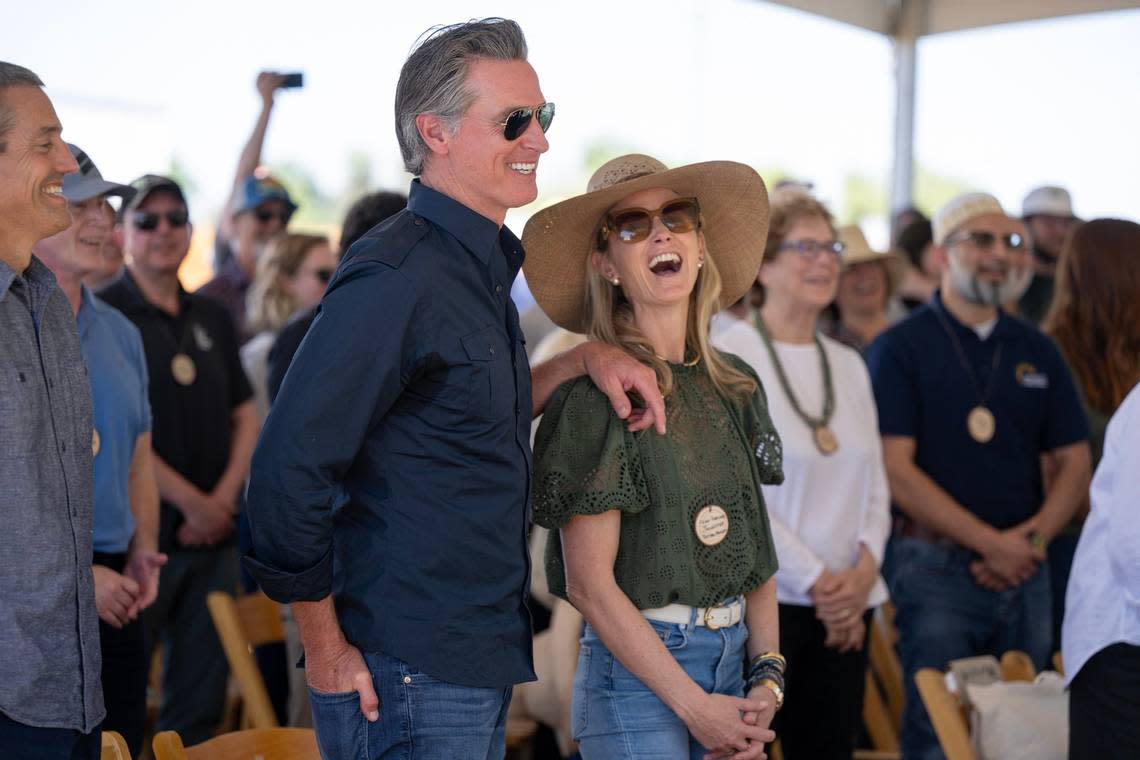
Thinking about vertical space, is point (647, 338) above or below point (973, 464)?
above

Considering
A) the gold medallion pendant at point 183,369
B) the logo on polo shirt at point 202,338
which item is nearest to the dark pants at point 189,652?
the gold medallion pendant at point 183,369

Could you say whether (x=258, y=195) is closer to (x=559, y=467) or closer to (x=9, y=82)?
(x=9, y=82)

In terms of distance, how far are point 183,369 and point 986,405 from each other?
255 cm

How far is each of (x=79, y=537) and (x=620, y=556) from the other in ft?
3.02

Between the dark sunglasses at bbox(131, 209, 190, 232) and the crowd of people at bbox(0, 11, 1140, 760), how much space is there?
36 millimetres

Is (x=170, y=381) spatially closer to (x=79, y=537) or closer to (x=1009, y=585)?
(x=79, y=537)

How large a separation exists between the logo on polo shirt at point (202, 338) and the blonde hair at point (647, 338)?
2077 millimetres

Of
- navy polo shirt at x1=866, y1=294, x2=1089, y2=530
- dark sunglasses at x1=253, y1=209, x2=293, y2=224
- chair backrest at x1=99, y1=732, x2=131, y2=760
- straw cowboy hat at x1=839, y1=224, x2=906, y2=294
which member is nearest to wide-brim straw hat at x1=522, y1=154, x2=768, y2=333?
chair backrest at x1=99, y1=732, x2=131, y2=760

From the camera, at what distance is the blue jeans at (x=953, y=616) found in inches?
145

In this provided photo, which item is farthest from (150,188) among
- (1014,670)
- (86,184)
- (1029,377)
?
(1014,670)

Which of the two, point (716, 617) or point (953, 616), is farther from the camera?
point (953, 616)

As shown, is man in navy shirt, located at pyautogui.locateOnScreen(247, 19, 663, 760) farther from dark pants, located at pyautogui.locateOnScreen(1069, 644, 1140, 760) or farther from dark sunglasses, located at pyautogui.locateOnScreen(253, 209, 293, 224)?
dark sunglasses, located at pyautogui.locateOnScreen(253, 209, 293, 224)

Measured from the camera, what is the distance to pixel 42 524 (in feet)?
6.44

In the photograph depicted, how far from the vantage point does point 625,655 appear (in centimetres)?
218
